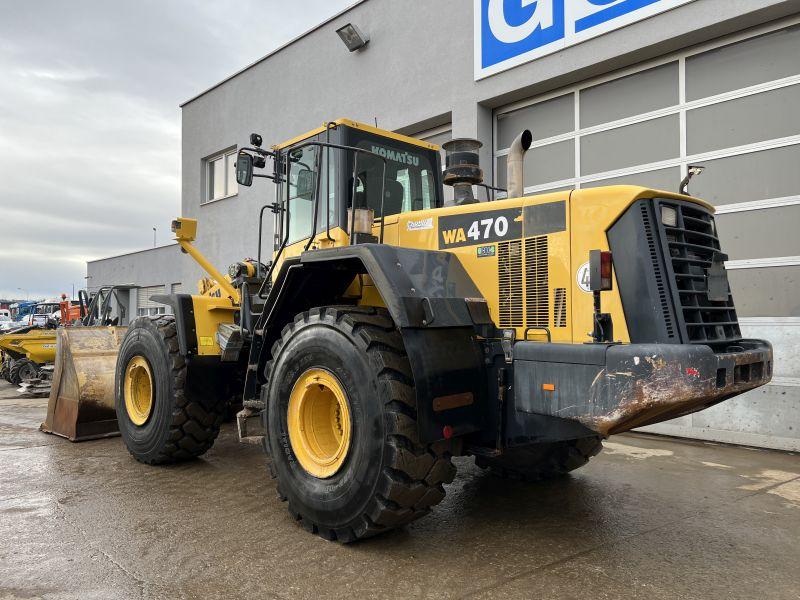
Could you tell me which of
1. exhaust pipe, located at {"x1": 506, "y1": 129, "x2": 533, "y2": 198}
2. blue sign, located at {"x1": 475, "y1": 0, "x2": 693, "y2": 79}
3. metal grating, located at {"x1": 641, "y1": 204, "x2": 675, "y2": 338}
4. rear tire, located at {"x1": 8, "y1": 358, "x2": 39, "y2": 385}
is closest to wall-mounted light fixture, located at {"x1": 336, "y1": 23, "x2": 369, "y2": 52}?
blue sign, located at {"x1": 475, "y1": 0, "x2": 693, "y2": 79}

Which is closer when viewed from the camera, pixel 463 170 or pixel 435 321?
pixel 435 321

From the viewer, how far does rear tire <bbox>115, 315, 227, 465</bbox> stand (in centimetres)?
546

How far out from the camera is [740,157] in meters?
7.34

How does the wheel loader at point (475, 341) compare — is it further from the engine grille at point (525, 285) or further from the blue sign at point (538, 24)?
the blue sign at point (538, 24)

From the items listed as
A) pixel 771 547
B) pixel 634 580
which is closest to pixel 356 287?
pixel 634 580

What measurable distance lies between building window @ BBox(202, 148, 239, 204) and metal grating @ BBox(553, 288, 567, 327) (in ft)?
41.1

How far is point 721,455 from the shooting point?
6480 millimetres

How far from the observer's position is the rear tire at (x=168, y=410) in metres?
5.46

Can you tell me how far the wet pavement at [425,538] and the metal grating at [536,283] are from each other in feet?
4.44

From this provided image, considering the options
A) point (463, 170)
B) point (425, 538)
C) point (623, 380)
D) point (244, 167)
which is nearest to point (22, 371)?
point (244, 167)

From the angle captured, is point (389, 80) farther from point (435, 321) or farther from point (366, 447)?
point (366, 447)

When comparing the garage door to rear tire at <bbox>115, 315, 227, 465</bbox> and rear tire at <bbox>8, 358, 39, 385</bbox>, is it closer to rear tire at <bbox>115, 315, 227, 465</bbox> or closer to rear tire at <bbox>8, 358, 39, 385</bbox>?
rear tire at <bbox>115, 315, 227, 465</bbox>

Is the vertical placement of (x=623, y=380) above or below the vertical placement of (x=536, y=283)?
below

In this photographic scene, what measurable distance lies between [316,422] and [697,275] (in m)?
2.49
